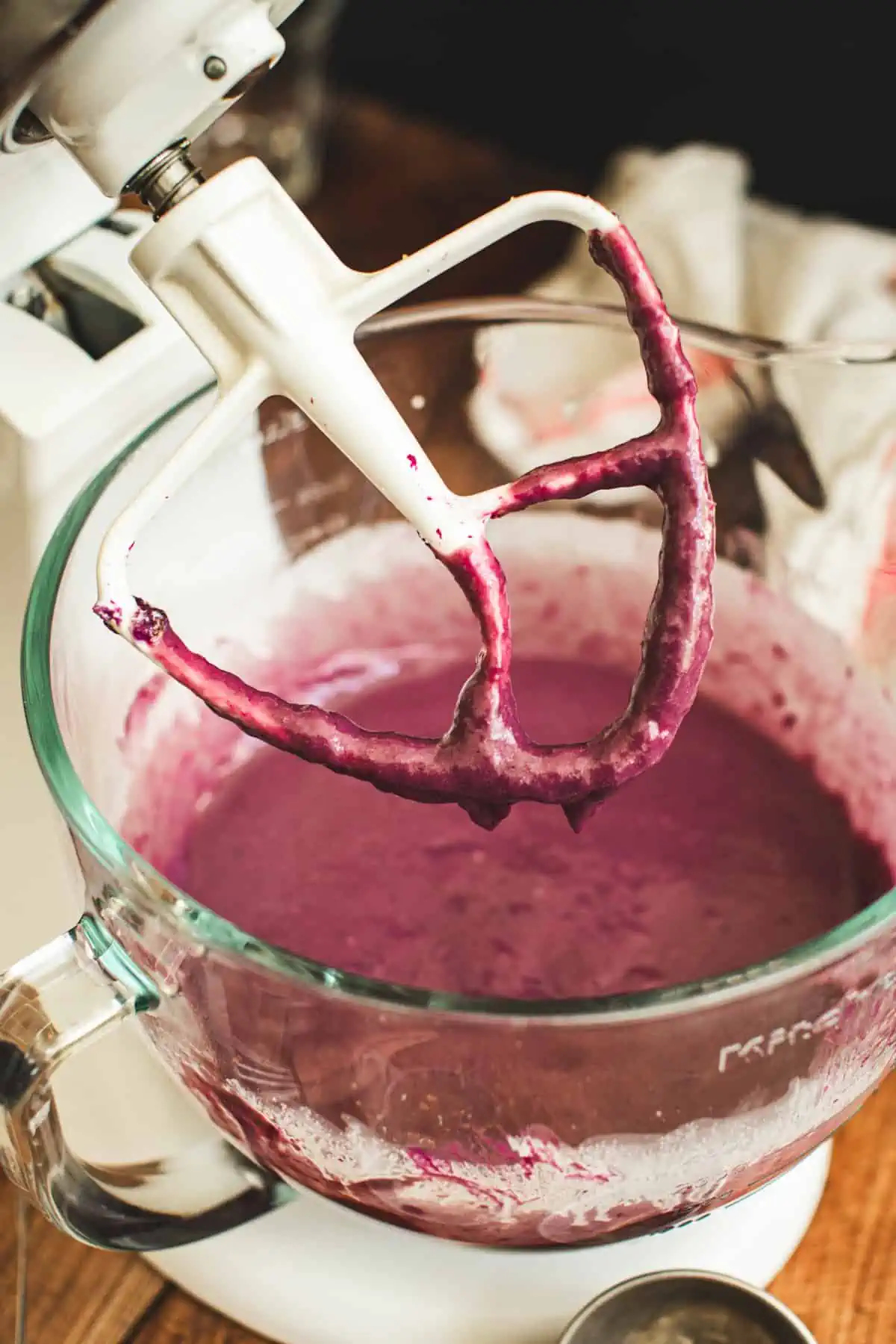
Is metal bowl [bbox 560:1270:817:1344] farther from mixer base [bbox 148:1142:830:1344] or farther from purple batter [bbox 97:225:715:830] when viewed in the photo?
purple batter [bbox 97:225:715:830]

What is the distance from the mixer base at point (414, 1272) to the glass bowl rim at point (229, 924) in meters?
0.15

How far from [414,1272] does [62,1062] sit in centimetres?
15

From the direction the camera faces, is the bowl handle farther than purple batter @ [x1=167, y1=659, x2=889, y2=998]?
No

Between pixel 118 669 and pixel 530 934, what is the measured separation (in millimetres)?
180

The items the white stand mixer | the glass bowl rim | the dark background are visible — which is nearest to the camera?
the glass bowl rim

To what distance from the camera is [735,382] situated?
0.57 m

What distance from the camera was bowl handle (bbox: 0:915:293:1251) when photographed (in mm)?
374

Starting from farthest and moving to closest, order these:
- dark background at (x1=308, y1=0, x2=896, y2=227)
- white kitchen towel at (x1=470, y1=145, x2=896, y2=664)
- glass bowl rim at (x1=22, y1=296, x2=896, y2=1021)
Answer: dark background at (x1=308, y1=0, x2=896, y2=227) < white kitchen towel at (x1=470, y1=145, x2=896, y2=664) < glass bowl rim at (x1=22, y1=296, x2=896, y2=1021)

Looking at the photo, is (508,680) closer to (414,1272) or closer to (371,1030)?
(371,1030)

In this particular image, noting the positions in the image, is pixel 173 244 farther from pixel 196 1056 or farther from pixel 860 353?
pixel 860 353

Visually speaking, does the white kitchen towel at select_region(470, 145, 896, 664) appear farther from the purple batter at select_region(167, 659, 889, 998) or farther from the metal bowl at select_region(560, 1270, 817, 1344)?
the metal bowl at select_region(560, 1270, 817, 1344)

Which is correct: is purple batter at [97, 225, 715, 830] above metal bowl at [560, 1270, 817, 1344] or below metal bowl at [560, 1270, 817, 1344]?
above

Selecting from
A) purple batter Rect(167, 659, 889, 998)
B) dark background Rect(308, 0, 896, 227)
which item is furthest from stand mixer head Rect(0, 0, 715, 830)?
dark background Rect(308, 0, 896, 227)

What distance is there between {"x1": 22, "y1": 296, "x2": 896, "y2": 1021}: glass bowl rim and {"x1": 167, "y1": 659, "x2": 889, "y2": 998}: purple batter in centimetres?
12
